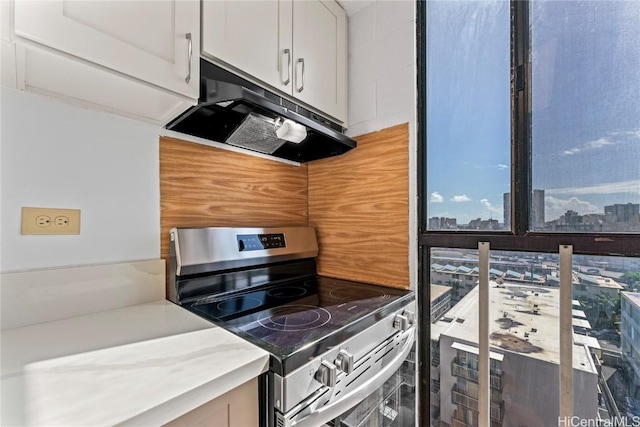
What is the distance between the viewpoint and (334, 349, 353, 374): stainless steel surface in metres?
0.71

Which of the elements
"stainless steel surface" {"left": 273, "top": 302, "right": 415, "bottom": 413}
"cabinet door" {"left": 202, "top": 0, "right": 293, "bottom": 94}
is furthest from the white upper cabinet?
"stainless steel surface" {"left": 273, "top": 302, "right": 415, "bottom": 413}

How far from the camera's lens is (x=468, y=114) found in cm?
121

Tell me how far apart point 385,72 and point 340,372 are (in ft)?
4.34

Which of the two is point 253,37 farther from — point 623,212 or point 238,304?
point 623,212

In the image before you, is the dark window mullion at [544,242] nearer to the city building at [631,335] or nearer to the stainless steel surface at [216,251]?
the city building at [631,335]

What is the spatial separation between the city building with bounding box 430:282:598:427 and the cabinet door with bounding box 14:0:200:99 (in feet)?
4.41

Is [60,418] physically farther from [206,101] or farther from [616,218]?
[616,218]

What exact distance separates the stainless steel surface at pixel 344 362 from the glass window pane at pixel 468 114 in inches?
30.3

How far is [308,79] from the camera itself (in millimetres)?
1223

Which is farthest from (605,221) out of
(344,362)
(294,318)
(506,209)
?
(294,318)

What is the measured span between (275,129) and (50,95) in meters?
0.69

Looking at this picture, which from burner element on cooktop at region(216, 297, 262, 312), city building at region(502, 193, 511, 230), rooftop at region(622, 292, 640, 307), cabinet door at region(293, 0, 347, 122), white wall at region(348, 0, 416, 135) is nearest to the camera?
rooftop at region(622, 292, 640, 307)

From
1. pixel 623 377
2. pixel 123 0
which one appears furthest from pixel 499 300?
pixel 123 0

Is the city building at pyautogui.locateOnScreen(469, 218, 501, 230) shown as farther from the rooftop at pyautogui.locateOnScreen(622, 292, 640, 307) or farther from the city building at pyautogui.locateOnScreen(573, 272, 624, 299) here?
the rooftop at pyautogui.locateOnScreen(622, 292, 640, 307)
